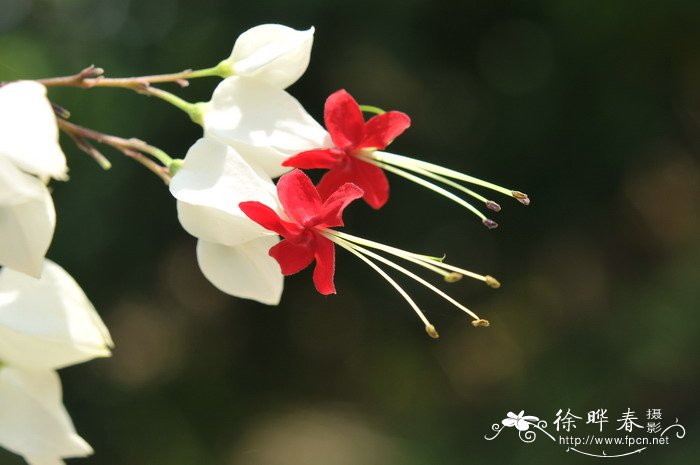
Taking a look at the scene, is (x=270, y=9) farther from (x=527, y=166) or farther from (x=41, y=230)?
(x=41, y=230)

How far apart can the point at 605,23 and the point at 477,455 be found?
77 centimetres

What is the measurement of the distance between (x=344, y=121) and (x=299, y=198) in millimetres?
53

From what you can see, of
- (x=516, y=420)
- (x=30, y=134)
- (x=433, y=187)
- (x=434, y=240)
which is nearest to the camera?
(x=30, y=134)

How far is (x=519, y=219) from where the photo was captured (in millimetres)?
1647

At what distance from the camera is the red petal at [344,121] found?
16.7 inches

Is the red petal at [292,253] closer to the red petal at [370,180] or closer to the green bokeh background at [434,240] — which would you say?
the red petal at [370,180]

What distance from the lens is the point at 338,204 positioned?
396 mm

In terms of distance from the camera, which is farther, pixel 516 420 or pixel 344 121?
pixel 516 420

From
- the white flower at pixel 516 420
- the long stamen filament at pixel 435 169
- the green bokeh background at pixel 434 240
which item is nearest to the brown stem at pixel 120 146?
the long stamen filament at pixel 435 169

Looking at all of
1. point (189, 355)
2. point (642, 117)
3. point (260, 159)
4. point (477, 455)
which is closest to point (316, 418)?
point (189, 355)

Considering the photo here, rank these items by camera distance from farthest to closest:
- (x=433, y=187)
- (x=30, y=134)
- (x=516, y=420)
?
(x=516, y=420)
(x=433, y=187)
(x=30, y=134)

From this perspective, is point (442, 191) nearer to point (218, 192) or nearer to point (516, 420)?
point (218, 192)

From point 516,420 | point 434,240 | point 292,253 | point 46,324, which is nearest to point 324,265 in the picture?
point 292,253

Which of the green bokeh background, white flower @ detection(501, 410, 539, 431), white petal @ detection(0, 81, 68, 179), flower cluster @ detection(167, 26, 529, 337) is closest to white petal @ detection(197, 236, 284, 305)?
flower cluster @ detection(167, 26, 529, 337)
